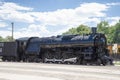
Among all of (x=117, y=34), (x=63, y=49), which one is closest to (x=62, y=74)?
(x=63, y=49)

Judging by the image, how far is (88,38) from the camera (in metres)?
35.5

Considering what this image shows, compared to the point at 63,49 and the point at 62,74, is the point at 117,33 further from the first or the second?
the point at 62,74

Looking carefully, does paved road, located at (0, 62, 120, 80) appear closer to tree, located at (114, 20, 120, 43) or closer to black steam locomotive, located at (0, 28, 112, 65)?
black steam locomotive, located at (0, 28, 112, 65)

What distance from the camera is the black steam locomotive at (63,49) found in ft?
114

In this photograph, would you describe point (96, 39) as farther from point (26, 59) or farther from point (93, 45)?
point (26, 59)

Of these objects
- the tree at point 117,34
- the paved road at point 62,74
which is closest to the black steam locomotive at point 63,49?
the paved road at point 62,74

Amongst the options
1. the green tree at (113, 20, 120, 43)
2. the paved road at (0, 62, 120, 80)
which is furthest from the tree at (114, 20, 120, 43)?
the paved road at (0, 62, 120, 80)

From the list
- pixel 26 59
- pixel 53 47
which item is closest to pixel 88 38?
pixel 53 47

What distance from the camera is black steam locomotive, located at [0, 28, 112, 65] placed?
114ft

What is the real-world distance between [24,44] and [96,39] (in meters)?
12.5

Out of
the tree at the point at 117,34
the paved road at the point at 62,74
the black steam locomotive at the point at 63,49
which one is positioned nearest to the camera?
the paved road at the point at 62,74

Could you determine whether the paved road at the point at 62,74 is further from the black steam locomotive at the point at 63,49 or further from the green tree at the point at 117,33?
the green tree at the point at 117,33

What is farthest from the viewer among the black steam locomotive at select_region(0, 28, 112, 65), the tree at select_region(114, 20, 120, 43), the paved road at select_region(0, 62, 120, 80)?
the tree at select_region(114, 20, 120, 43)

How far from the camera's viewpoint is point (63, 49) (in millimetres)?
37812
